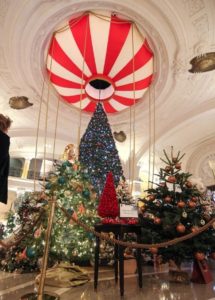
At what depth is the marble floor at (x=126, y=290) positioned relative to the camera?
2471mm

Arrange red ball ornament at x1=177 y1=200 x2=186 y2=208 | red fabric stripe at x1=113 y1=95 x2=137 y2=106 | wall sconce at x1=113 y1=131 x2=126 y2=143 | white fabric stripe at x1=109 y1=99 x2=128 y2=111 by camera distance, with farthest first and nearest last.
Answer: wall sconce at x1=113 y1=131 x2=126 y2=143 < white fabric stripe at x1=109 y1=99 x2=128 y2=111 < red fabric stripe at x1=113 y1=95 x2=137 y2=106 < red ball ornament at x1=177 y1=200 x2=186 y2=208

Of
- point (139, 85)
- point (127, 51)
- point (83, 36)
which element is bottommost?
point (139, 85)

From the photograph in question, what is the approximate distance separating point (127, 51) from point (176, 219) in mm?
4564

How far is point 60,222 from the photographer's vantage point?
4.10m

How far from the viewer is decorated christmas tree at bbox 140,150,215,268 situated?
10.1 feet

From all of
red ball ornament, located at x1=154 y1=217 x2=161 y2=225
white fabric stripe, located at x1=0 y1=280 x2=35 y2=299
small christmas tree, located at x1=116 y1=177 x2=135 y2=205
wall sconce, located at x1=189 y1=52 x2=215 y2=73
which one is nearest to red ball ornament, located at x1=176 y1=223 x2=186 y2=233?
red ball ornament, located at x1=154 y1=217 x2=161 y2=225

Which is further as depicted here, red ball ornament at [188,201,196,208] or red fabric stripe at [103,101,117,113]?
red fabric stripe at [103,101,117,113]

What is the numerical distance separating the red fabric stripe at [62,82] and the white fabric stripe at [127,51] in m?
1.11

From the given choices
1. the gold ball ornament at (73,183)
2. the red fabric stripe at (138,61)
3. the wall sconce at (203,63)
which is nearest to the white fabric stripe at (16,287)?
the gold ball ornament at (73,183)

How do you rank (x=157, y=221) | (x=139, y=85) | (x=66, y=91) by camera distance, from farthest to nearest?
1. (x=66, y=91)
2. (x=139, y=85)
3. (x=157, y=221)

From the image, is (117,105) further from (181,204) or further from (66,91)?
(181,204)

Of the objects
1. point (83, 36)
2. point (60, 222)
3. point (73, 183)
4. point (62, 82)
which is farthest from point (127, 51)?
point (60, 222)

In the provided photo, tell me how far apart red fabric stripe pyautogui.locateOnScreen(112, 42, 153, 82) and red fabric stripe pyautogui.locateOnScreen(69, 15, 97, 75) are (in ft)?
2.98

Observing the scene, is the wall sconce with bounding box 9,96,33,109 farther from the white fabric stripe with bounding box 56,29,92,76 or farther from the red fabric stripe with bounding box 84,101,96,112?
the white fabric stripe with bounding box 56,29,92,76
